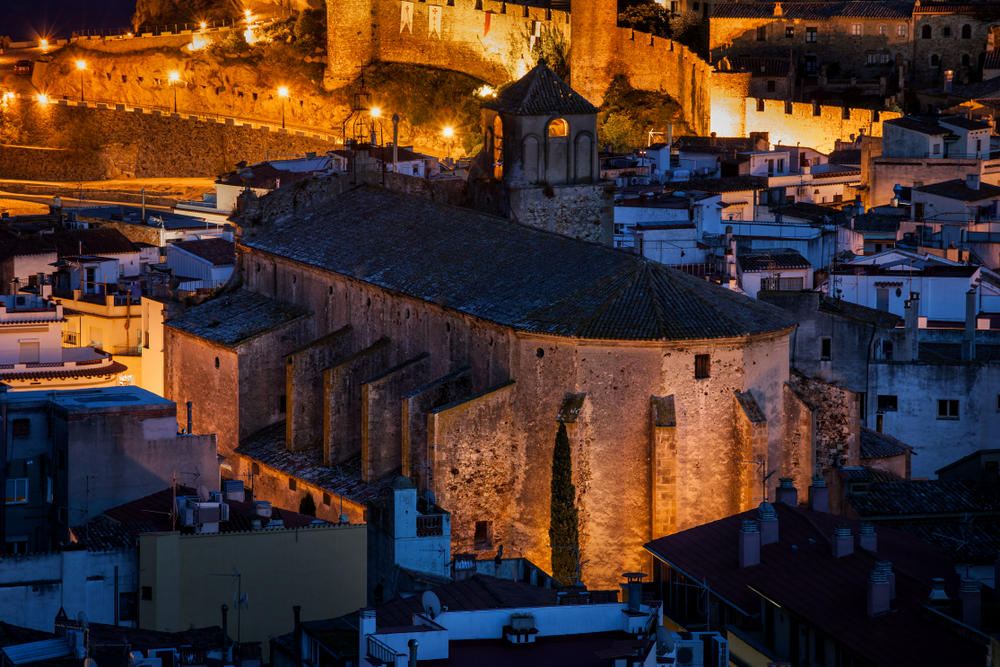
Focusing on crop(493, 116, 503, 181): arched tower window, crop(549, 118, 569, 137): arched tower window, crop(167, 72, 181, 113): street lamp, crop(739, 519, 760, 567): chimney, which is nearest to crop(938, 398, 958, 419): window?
crop(549, 118, 569, 137): arched tower window

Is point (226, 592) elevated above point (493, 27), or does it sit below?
below

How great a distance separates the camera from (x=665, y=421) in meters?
46.0

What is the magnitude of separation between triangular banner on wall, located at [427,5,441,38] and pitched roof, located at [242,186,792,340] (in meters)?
43.0

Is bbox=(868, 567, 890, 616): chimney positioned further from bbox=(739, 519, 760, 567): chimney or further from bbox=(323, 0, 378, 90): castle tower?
bbox=(323, 0, 378, 90): castle tower

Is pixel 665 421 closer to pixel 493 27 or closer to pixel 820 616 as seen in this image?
pixel 820 616

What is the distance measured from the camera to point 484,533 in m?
47.6

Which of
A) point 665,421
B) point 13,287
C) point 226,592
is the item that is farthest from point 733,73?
point 226,592

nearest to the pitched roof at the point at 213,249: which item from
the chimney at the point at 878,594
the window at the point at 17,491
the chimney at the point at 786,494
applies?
the window at the point at 17,491

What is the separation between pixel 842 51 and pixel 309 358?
4961cm

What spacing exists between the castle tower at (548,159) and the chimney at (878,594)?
24502 mm

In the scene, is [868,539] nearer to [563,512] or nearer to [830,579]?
[830,579]

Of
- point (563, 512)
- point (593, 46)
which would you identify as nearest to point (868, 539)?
point (563, 512)

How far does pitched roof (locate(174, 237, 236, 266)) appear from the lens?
7062cm

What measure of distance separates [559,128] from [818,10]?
44.2 metres
